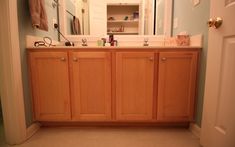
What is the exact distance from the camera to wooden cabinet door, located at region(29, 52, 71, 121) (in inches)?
57.6

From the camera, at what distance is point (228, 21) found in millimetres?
969

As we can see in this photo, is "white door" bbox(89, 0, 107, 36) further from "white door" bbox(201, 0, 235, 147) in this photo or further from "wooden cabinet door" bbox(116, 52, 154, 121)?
"white door" bbox(201, 0, 235, 147)

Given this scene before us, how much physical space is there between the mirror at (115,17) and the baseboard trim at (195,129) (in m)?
1.12

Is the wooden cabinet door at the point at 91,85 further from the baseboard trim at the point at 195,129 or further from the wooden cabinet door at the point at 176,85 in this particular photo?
the baseboard trim at the point at 195,129

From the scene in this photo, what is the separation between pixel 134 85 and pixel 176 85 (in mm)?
399

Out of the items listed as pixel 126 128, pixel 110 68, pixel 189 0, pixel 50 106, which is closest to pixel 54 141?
pixel 50 106

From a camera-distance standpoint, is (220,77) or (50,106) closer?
(220,77)

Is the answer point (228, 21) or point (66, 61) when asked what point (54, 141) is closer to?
point (66, 61)

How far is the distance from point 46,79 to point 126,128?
3.07 feet

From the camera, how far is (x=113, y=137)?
1459 mm

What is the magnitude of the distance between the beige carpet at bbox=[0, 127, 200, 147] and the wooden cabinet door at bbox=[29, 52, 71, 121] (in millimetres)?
158

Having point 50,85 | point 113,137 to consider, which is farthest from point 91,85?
point 113,137

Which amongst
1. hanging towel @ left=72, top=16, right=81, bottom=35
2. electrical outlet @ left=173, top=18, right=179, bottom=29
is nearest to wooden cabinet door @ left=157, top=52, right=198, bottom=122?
electrical outlet @ left=173, top=18, right=179, bottom=29

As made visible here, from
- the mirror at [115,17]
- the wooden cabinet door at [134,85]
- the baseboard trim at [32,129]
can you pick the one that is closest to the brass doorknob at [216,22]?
the wooden cabinet door at [134,85]
